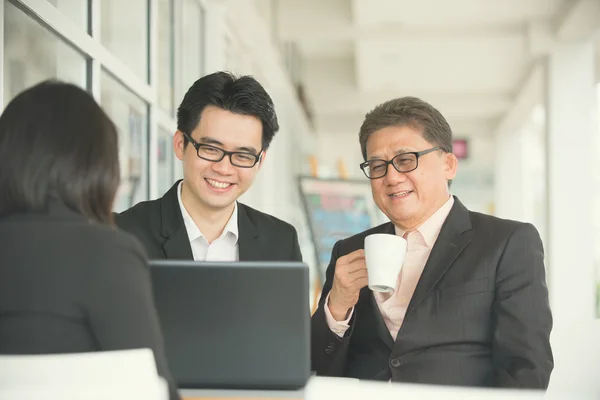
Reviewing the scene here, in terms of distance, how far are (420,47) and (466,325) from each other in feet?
24.2

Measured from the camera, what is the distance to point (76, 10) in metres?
2.87

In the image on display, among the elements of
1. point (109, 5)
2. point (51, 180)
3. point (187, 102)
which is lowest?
point (51, 180)

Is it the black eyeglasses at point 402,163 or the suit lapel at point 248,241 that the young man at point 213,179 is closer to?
the suit lapel at point 248,241

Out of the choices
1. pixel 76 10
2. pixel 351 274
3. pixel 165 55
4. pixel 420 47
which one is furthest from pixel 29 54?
pixel 420 47

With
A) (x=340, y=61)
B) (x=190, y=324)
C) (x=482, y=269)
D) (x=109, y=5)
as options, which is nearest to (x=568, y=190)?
(x=340, y=61)

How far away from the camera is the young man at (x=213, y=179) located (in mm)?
2041

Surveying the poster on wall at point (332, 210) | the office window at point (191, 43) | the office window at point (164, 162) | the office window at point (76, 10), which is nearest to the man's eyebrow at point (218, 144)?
the office window at point (76, 10)

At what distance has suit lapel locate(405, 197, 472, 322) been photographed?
6.17 ft

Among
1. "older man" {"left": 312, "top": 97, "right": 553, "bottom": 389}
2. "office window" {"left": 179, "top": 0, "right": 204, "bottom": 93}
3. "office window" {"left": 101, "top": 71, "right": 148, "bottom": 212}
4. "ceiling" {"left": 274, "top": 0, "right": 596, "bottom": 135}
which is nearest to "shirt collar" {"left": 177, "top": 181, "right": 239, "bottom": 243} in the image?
"older man" {"left": 312, "top": 97, "right": 553, "bottom": 389}

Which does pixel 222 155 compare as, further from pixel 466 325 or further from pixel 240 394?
pixel 240 394

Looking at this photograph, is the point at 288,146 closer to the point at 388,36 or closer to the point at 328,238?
the point at 388,36

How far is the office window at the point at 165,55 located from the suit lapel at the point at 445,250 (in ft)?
9.25

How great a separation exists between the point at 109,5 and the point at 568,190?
5.97 metres

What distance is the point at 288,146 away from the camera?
966 cm
